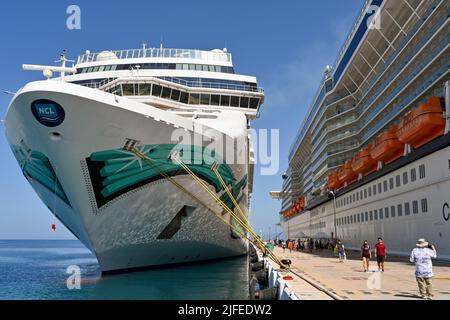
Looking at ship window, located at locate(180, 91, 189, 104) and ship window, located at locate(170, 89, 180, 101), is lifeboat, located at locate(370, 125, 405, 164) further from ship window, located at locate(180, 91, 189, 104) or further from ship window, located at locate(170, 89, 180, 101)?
ship window, located at locate(170, 89, 180, 101)

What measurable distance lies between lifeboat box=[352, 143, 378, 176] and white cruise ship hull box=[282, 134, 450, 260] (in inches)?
39.3

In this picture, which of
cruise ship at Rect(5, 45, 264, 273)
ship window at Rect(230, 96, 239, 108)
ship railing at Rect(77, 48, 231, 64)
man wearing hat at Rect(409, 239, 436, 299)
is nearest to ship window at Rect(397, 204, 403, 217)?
cruise ship at Rect(5, 45, 264, 273)

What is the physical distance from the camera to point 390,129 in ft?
84.7

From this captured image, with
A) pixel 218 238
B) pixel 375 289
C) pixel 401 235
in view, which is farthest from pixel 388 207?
pixel 375 289

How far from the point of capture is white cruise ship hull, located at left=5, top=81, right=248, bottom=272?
13367mm

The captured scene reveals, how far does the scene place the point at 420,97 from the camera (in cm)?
2555

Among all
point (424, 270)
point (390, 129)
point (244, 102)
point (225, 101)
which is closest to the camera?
point (424, 270)

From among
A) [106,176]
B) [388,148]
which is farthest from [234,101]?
[106,176]

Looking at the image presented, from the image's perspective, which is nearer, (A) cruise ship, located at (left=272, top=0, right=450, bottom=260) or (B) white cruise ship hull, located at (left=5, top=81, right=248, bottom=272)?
(B) white cruise ship hull, located at (left=5, top=81, right=248, bottom=272)

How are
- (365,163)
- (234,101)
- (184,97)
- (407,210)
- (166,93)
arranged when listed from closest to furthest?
(166,93) → (184,97) → (234,101) → (407,210) → (365,163)

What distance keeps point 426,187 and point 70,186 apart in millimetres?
16160

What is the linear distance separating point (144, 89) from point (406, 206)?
15.3m

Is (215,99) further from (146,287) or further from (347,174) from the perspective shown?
(347,174)

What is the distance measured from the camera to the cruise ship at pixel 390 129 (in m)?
20.0
